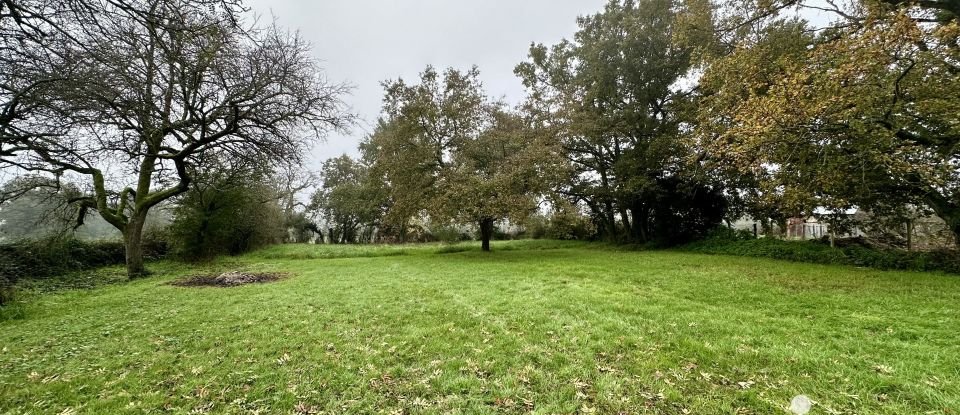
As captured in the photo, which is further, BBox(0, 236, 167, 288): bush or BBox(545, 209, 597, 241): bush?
BBox(545, 209, 597, 241): bush

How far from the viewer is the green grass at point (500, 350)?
296 cm

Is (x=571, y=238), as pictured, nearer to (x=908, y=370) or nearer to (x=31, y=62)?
(x=908, y=370)

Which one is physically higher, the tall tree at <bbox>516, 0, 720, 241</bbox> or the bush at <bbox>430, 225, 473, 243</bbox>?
the tall tree at <bbox>516, 0, 720, 241</bbox>

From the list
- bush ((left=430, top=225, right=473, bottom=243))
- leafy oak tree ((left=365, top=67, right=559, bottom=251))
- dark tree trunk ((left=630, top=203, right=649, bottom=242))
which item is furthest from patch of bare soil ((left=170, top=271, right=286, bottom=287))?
dark tree trunk ((left=630, top=203, right=649, bottom=242))

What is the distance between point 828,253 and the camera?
11.5 meters

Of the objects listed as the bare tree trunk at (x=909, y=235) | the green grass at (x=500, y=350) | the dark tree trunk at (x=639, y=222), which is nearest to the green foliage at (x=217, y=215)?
the green grass at (x=500, y=350)

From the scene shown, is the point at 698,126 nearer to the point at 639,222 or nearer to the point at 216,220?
the point at 639,222

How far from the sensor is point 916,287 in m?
7.12

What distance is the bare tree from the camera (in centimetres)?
429

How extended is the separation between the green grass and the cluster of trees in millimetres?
3161

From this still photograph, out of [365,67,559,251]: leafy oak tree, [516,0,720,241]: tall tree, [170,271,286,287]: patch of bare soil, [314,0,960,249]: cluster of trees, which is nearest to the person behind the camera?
[314,0,960,249]: cluster of trees

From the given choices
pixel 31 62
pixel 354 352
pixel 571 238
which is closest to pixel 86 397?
pixel 354 352

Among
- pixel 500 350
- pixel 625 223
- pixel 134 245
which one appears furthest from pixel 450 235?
pixel 500 350

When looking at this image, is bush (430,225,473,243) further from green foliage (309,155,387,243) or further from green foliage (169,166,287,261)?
green foliage (169,166,287,261)
